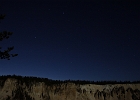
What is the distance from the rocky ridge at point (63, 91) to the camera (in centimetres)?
4075

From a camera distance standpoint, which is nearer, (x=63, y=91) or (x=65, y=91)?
(x=63, y=91)

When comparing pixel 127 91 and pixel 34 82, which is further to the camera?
pixel 127 91

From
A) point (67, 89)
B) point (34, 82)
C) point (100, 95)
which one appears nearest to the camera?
point (34, 82)

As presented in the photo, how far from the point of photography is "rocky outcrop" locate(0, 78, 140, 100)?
4072cm

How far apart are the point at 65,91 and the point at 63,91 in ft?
1.50

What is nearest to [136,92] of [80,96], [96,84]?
[96,84]

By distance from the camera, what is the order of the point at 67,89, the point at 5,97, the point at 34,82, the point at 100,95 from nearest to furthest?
the point at 5,97
the point at 34,82
the point at 67,89
the point at 100,95

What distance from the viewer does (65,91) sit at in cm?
4712

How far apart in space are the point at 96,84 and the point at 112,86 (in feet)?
13.2

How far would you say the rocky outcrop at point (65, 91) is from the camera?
134 ft

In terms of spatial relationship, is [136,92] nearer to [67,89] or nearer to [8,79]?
[67,89]

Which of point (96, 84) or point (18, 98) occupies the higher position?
point (96, 84)

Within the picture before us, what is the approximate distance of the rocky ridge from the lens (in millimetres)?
40750

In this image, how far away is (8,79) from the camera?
41.6m
